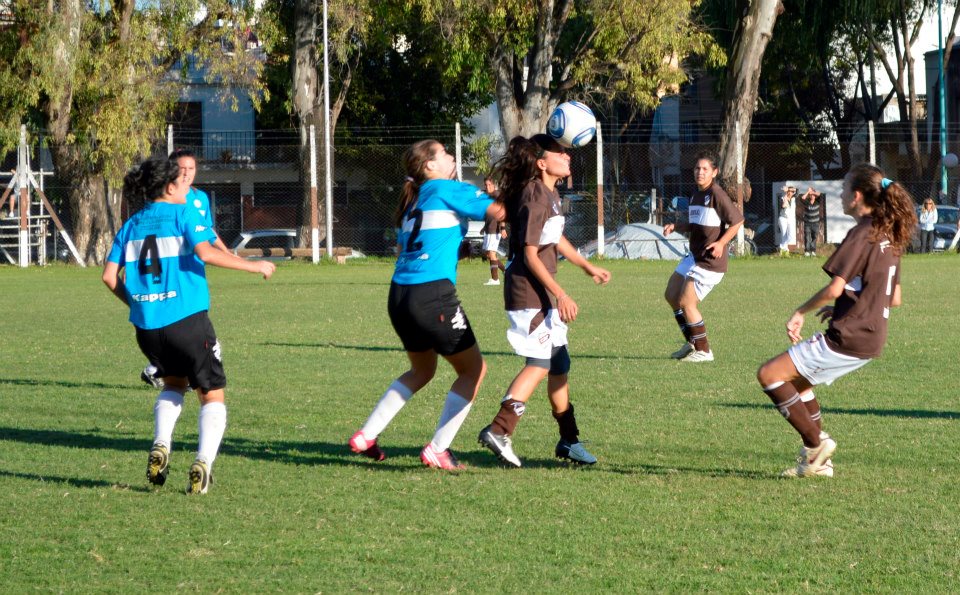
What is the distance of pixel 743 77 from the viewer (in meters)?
34.0

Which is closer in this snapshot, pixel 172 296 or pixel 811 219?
pixel 172 296

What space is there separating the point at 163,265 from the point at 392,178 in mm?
34213

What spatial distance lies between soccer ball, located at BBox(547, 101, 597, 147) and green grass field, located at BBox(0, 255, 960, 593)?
1786 mm

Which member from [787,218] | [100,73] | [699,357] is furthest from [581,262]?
[787,218]

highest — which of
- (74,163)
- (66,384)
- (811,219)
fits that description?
(74,163)

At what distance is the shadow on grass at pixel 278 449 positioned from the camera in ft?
22.3

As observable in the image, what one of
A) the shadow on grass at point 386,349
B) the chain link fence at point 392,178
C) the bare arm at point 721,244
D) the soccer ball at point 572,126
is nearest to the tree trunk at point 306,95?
the chain link fence at point 392,178

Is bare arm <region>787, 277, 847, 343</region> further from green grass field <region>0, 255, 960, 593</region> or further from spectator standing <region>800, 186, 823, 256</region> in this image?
spectator standing <region>800, 186, 823, 256</region>

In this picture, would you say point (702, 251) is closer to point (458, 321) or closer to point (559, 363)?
point (559, 363)

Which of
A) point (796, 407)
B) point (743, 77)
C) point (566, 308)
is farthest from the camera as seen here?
point (743, 77)

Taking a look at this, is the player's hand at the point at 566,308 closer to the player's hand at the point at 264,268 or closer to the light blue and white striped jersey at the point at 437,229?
the light blue and white striped jersey at the point at 437,229

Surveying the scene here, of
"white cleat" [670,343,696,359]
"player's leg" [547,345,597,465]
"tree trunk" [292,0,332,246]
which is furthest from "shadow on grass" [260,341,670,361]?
"tree trunk" [292,0,332,246]

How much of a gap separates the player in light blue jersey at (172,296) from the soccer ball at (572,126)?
2.02 meters

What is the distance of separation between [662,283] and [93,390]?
15198 millimetres
